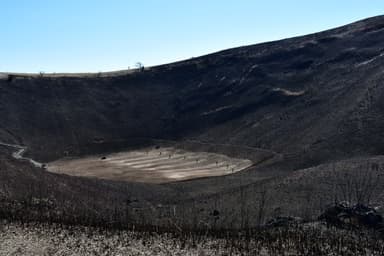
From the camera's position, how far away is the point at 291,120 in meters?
68.4

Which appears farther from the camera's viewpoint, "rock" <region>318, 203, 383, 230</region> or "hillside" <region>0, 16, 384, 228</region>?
"hillside" <region>0, 16, 384, 228</region>

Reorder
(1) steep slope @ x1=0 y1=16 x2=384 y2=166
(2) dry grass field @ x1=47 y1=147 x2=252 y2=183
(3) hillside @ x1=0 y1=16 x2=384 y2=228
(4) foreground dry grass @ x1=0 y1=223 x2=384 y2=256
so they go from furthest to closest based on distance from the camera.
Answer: (1) steep slope @ x1=0 y1=16 x2=384 y2=166 → (2) dry grass field @ x1=47 y1=147 x2=252 y2=183 → (3) hillside @ x1=0 y1=16 x2=384 y2=228 → (4) foreground dry grass @ x1=0 y1=223 x2=384 y2=256

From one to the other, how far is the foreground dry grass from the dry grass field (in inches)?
1293

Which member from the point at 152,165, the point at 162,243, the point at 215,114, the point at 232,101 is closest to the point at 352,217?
the point at 162,243

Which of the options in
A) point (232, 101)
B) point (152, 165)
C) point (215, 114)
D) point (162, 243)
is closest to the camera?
point (162, 243)

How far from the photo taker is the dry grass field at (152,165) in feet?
186

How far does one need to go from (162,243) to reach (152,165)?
46.6 metres

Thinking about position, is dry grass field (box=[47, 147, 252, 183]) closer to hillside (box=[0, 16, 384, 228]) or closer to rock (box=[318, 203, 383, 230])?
hillside (box=[0, 16, 384, 228])

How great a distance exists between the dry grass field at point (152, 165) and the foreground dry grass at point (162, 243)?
108ft

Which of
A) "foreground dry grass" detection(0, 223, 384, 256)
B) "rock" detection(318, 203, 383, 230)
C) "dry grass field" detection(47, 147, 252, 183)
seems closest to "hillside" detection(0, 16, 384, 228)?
"dry grass field" detection(47, 147, 252, 183)

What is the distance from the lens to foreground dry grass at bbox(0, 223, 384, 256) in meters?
17.8

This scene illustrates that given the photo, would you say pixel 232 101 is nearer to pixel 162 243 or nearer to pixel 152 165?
pixel 152 165

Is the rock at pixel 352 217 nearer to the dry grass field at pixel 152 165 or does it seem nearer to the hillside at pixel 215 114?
the hillside at pixel 215 114

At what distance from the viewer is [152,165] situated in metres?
65.3
